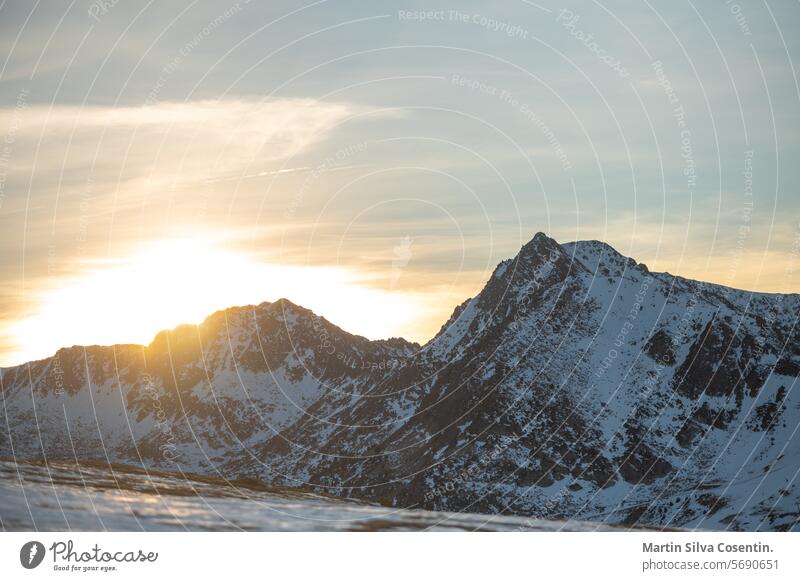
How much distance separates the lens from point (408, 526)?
2831 centimetres
